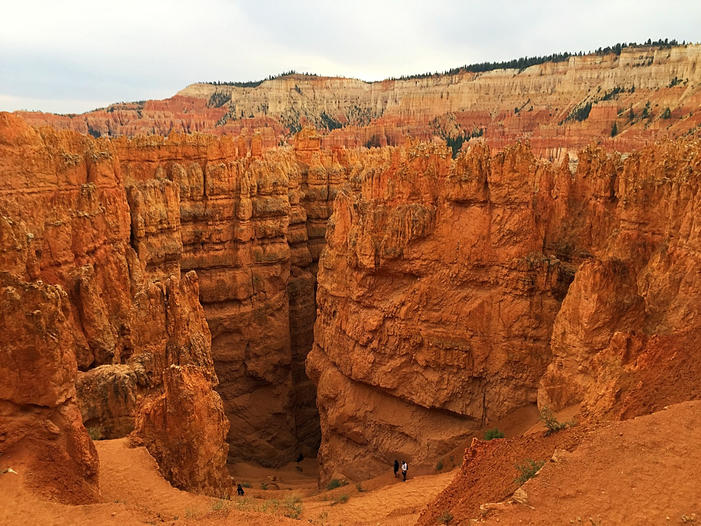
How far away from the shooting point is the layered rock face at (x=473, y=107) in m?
67.6

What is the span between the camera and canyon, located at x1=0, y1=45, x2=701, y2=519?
9.05 metres

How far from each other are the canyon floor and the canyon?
624 mm

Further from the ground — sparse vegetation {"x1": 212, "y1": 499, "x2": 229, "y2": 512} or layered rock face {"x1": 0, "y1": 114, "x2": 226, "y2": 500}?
layered rock face {"x1": 0, "y1": 114, "x2": 226, "y2": 500}

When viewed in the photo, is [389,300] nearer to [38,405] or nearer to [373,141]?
[38,405]

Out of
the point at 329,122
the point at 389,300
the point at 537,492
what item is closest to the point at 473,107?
the point at 329,122

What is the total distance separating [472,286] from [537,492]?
32.5 ft

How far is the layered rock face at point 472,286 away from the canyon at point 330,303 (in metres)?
0.06

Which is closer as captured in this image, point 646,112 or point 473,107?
point 646,112

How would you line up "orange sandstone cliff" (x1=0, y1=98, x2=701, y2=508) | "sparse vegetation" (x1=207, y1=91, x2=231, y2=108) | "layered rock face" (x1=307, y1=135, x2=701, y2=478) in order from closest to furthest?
"orange sandstone cliff" (x1=0, y1=98, x2=701, y2=508) → "layered rock face" (x1=307, y1=135, x2=701, y2=478) → "sparse vegetation" (x1=207, y1=91, x2=231, y2=108)

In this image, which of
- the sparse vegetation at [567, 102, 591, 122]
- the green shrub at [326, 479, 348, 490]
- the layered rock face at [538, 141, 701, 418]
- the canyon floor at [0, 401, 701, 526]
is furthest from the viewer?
the sparse vegetation at [567, 102, 591, 122]

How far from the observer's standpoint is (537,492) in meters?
6.27

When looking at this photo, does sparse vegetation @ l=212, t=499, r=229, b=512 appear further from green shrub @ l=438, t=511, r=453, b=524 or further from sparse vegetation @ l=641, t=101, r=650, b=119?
sparse vegetation @ l=641, t=101, r=650, b=119

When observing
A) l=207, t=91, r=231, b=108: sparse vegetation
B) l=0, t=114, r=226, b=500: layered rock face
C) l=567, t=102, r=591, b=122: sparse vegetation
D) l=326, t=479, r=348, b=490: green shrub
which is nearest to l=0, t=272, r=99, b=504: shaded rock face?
l=0, t=114, r=226, b=500: layered rock face

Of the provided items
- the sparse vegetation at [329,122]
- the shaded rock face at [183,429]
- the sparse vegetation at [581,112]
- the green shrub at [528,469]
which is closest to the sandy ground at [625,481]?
the green shrub at [528,469]
